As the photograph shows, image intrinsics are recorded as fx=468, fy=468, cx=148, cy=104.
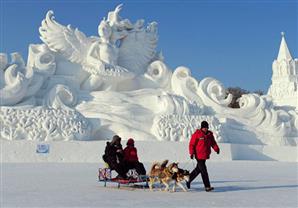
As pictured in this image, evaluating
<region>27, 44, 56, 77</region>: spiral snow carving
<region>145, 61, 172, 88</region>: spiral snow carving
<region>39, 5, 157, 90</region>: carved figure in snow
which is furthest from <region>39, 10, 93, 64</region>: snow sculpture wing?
<region>145, 61, 172, 88</region>: spiral snow carving

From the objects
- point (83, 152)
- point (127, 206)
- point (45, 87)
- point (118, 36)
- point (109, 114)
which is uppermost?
point (118, 36)

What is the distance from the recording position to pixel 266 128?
63.3 ft

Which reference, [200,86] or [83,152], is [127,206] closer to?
[83,152]

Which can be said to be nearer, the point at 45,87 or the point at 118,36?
the point at 45,87

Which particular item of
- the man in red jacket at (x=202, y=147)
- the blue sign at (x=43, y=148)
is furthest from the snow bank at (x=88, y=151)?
the man in red jacket at (x=202, y=147)

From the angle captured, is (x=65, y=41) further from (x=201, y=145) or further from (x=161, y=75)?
(x=201, y=145)

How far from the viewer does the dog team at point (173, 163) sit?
781 cm

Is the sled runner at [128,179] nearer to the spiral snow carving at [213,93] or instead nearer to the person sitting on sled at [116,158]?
the person sitting on sled at [116,158]

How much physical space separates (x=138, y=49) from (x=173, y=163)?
14.2 meters

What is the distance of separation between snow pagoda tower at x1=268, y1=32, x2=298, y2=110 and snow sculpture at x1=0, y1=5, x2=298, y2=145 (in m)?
5.84

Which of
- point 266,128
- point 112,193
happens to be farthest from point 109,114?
point 112,193

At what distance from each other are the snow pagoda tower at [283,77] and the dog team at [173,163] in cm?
1881

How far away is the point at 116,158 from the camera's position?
27.6ft

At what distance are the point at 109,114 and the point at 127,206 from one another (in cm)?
1155
